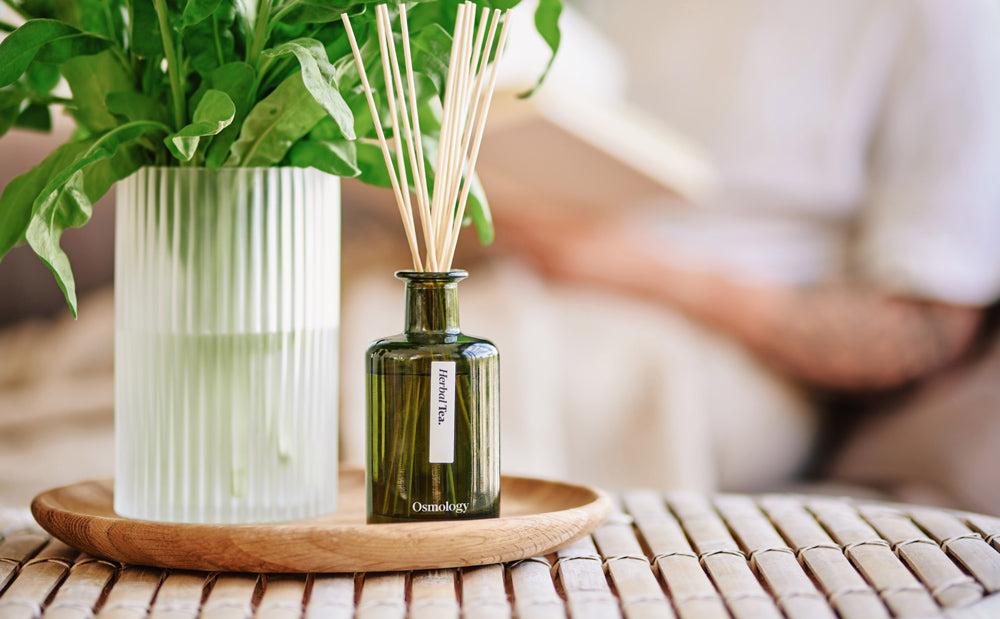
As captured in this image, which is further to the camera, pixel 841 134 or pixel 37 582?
pixel 841 134

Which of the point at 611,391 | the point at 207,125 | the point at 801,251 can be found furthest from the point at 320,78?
the point at 801,251

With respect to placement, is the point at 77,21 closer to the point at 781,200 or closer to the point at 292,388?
the point at 292,388

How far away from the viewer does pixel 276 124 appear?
0.44 meters

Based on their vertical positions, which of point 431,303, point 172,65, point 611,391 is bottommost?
point 611,391

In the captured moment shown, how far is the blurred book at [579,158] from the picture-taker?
3.12ft

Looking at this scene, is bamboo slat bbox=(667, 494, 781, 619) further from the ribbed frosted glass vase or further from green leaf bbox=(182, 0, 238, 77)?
green leaf bbox=(182, 0, 238, 77)

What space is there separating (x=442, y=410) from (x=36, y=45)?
0.23 metres

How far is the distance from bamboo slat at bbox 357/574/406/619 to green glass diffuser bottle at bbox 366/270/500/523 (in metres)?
0.03

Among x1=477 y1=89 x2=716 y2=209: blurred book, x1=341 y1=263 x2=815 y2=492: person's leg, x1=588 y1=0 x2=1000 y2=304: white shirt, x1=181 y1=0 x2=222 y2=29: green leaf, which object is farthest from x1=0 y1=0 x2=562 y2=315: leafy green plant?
x1=588 y1=0 x2=1000 y2=304: white shirt

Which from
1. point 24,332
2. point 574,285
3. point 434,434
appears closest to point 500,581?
Answer: point 434,434

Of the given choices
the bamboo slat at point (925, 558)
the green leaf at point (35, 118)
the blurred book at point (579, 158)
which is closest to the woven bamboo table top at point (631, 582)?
the bamboo slat at point (925, 558)

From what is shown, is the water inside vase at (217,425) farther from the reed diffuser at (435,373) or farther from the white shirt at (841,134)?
the white shirt at (841,134)

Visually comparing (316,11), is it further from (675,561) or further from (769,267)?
(769,267)

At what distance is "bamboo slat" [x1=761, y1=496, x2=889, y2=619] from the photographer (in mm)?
386
